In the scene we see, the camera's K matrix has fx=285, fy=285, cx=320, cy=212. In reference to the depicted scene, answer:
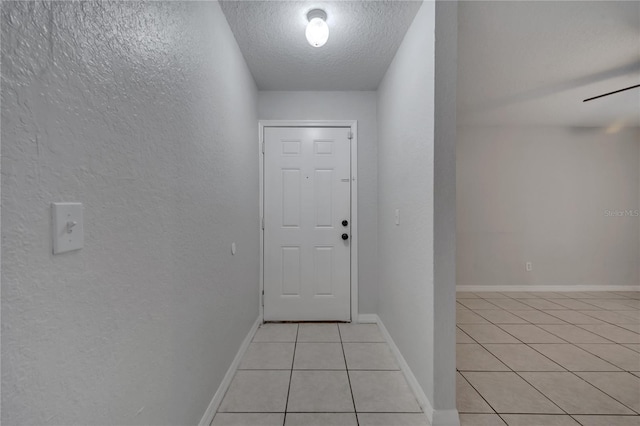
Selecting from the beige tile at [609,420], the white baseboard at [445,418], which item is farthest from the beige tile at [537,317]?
the white baseboard at [445,418]

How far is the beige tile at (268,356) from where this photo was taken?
7.07 ft

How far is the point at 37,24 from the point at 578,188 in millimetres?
5741

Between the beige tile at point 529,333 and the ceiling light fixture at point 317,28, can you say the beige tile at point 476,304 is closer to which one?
the beige tile at point 529,333

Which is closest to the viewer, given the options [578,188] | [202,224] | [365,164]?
[202,224]

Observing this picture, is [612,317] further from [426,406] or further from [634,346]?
[426,406]

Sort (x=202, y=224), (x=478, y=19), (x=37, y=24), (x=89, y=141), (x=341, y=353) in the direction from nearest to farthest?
(x=37, y=24), (x=89, y=141), (x=202, y=224), (x=478, y=19), (x=341, y=353)

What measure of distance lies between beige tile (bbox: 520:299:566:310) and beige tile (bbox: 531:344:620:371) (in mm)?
1198

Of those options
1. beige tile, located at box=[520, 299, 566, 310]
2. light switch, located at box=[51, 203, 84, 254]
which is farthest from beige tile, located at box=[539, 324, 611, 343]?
light switch, located at box=[51, 203, 84, 254]

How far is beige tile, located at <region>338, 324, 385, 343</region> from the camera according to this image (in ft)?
8.66

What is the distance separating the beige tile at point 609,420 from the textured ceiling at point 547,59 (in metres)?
2.55

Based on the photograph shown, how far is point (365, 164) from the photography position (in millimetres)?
3037

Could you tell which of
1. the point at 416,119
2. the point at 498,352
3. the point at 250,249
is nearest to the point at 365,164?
the point at 416,119

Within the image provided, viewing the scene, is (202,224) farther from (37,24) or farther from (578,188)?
(578,188)

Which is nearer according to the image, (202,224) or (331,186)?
(202,224)
